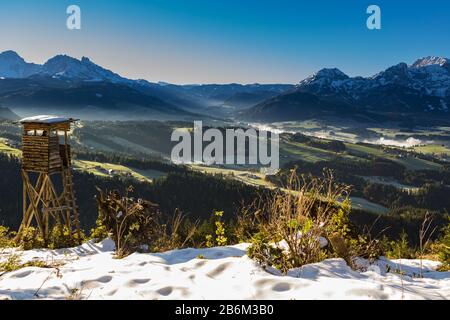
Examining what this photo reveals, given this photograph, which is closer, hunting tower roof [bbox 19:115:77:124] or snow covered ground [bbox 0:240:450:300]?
snow covered ground [bbox 0:240:450:300]

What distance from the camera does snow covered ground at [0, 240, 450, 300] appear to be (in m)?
7.12

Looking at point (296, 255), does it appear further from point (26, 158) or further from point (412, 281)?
point (26, 158)

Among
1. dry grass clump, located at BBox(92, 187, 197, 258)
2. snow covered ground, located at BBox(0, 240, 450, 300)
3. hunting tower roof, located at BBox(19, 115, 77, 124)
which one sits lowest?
dry grass clump, located at BBox(92, 187, 197, 258)

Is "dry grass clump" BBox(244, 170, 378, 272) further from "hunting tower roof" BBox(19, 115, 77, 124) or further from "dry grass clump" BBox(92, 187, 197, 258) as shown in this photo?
"hunting tower roof" BBox(19, 115, 77, 124)

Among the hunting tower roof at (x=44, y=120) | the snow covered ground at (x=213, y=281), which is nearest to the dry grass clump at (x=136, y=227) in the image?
the snow covered ground at (x=213, y=281)

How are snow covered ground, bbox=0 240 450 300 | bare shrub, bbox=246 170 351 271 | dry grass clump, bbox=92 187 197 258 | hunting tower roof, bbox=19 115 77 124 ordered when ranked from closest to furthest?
snow covered ground, bbox=0 240 450 300 → bare shrub, bbox=246 170 351 271 → dry grass clump, bbox=92 187 197 258 → hunting tower roof, bbox=19 115 77 124

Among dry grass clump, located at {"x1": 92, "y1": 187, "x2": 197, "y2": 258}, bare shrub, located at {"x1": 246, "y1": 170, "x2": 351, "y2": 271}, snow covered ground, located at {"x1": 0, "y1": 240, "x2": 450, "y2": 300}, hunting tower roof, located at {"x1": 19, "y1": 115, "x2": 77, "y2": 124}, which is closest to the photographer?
snow covered ground, located at {"x1": 0, "y1": 240, "x2": 450, "y2": 300}

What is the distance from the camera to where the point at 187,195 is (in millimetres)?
175625

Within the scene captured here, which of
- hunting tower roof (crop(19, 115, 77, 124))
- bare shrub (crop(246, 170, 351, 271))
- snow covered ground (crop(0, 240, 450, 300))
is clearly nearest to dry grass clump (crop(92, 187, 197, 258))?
snow covered ground (crop(0, 240, 450, 300))

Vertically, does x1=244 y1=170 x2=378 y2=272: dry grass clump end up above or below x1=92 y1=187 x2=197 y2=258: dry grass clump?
above

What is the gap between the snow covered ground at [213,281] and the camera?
23.4 ft

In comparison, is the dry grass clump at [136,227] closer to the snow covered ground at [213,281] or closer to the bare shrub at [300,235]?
the snow covered ground at [213,281]
